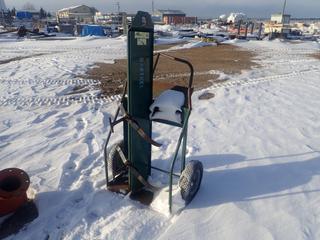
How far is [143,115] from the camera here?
3.51 metres

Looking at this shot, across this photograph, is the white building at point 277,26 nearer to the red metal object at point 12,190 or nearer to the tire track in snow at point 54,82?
the tire track in snow at point 54,82

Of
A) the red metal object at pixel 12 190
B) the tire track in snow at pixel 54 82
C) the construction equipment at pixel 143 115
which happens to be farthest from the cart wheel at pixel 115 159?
the tire track in snow at pixel 54 82

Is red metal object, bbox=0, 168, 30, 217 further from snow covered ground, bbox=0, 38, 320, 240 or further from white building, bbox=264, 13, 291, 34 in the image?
white building, bbox=264, 13, 291, 34

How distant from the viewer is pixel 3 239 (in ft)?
10.2

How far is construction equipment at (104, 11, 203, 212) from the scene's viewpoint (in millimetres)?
3180

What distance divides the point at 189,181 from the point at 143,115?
0.90 m

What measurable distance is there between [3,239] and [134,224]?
1312 mm

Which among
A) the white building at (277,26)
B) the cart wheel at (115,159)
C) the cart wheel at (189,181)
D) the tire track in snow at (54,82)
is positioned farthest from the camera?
the white building at (277,26)

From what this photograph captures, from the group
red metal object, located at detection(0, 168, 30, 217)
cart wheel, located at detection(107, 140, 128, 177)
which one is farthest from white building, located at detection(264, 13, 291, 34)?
red metal object, located at detection(0, 168, 30, 217)

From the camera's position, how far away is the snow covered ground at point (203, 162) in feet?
10.6

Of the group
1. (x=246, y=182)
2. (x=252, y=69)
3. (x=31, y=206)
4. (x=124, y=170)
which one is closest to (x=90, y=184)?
(x=124, y=170)

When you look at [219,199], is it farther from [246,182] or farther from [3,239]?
[3,239]

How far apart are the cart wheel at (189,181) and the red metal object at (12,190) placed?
1685 mm

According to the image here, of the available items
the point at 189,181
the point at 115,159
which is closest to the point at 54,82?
the point at 115,159
